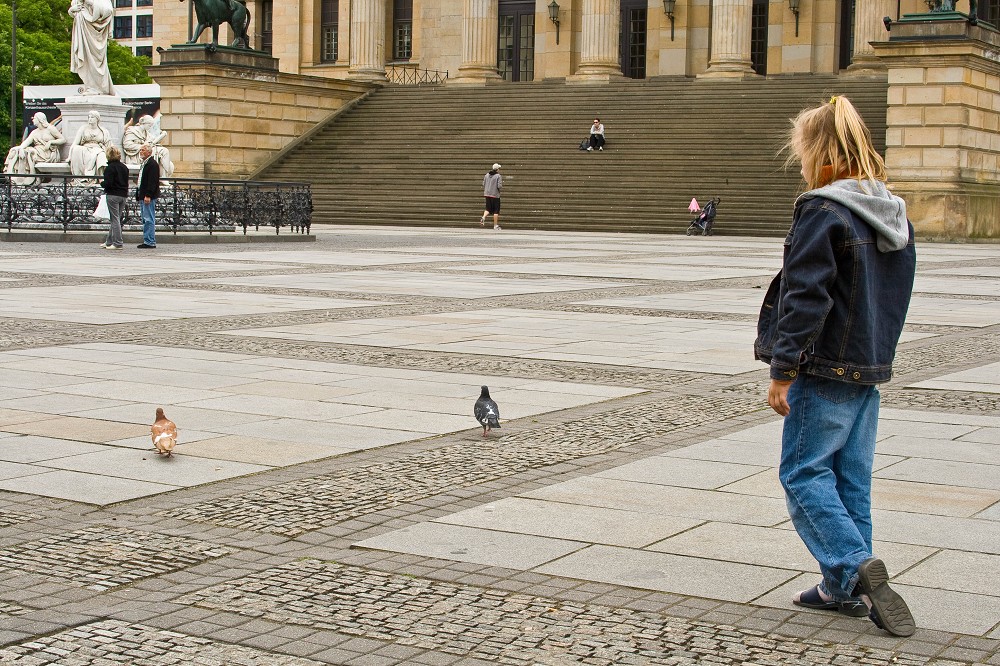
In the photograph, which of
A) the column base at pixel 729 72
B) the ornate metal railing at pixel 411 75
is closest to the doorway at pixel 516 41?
the ornate metal railing at pixel 411 75

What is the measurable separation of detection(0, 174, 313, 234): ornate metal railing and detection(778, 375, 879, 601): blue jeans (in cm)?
2333

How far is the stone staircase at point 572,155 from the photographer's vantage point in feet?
125

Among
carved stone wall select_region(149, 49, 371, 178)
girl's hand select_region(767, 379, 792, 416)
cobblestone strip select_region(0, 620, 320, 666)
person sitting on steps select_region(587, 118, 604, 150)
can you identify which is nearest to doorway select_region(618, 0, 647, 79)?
carved stone wall select_region(149, 49, 371, 178)

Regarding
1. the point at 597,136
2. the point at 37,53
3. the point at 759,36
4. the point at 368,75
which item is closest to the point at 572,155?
the point at 597,136

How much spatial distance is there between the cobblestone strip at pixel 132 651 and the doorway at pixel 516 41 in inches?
2127

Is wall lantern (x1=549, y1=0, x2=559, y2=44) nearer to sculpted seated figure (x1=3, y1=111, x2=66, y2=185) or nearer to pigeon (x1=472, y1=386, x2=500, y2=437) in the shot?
sculpted seated figure (x1=3, y1=111, x2=66, y2=185)

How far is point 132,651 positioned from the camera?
4.59 meters

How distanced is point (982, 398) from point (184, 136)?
38.0 m

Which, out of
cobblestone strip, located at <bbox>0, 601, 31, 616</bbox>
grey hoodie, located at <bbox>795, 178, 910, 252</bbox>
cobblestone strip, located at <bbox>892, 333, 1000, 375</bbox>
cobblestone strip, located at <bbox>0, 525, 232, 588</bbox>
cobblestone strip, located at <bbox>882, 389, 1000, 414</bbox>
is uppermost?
grey hoodie, located at <bbox>795, 178, 910, 252</bbox>

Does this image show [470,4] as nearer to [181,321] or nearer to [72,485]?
[181,321]

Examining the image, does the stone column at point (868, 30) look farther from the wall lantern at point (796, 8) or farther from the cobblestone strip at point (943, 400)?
the cobblestone strip at point (943, 400)

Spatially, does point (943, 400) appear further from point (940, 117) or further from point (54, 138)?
point (940, 117)

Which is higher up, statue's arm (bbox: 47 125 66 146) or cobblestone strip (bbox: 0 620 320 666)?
statue's arm (bbox: 47 125 66 146)

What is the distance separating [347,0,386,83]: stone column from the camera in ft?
178
